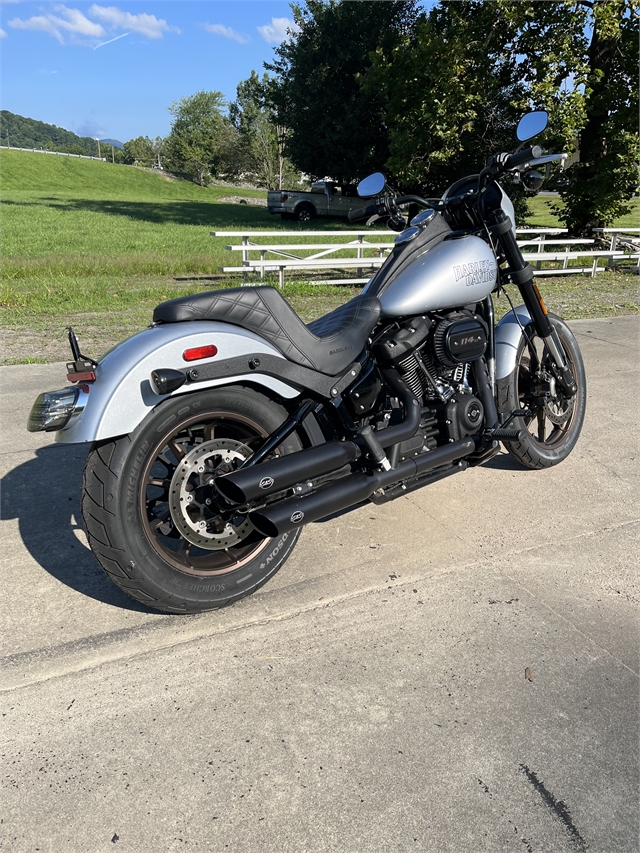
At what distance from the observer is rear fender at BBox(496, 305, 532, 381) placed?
373cm

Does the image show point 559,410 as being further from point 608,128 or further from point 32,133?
Result: point 32,133

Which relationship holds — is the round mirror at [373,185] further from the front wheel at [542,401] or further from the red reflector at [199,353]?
the red reflector at [199,353]

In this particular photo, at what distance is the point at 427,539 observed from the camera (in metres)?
3.40

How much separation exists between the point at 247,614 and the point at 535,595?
48.8 inches

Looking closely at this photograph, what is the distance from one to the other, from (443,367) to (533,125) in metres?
1.24

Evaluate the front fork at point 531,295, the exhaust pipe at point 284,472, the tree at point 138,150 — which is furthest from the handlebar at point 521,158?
the tree at point 138,150

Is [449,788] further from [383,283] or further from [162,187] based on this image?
[162,187]

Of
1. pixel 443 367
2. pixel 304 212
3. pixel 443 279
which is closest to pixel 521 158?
pixel 443 279

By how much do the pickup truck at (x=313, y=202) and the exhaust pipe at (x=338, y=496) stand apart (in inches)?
1243

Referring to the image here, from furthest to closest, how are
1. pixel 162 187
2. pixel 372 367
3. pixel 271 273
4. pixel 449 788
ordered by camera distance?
pixel 162 187 → pixel 271 273 → pixel 372 367 → pixel 449 788

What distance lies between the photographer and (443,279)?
10.4 feet

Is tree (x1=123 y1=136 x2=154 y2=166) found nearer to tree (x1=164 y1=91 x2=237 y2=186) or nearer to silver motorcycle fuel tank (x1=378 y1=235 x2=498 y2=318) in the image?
tree (x1=164 y1=91 x2=237 y2=186)

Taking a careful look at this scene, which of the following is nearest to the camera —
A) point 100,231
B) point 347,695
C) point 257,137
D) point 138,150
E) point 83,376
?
point 347,695

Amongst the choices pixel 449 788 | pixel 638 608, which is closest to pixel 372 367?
pixel 638 608
